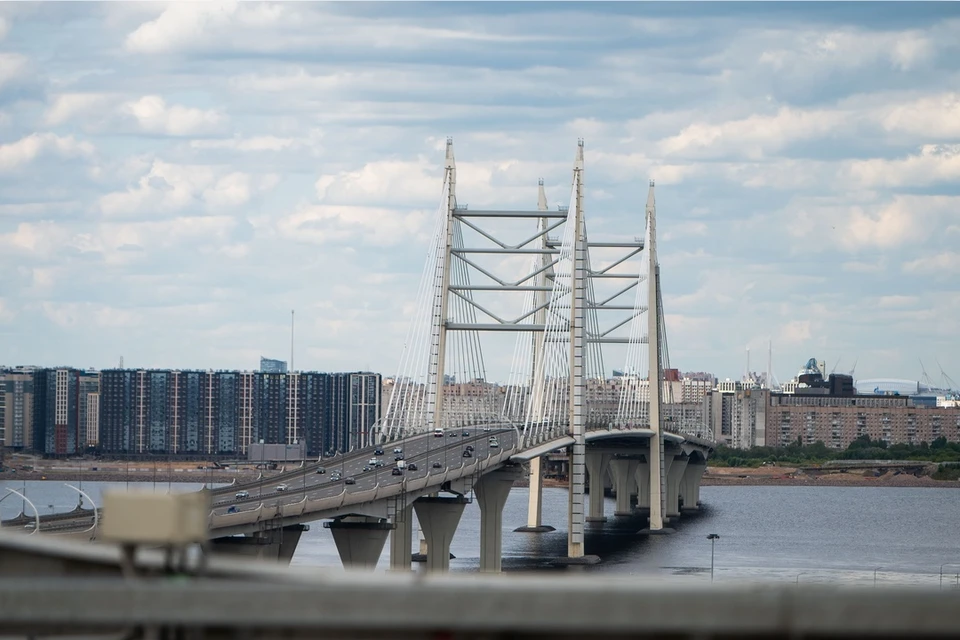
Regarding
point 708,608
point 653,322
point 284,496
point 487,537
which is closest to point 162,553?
point 708,608

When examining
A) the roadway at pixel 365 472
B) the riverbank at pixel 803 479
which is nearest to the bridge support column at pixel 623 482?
the roadway at pixel 365 472

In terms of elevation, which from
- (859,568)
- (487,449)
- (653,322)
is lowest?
(859,568)

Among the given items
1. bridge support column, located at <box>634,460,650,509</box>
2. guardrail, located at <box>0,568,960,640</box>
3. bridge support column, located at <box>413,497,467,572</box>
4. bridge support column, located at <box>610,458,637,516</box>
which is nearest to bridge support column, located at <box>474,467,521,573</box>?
bridge support column, located at <box>413,497,467,572</box>

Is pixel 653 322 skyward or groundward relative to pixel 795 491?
skyward

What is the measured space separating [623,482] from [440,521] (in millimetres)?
60663

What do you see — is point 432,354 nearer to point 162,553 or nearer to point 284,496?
point 284,496

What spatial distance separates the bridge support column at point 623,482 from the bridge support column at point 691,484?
23.3 ft

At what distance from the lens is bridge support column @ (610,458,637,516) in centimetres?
11650

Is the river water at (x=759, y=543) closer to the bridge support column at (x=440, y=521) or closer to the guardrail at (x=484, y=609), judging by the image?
the bridge support column at (x=440, y=521)

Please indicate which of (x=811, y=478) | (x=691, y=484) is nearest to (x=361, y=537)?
(x=691, y=484)

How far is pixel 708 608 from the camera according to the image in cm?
975

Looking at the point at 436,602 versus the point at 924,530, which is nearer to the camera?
the point at 436,602

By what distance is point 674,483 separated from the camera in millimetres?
116875

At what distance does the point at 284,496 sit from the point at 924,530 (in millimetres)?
60569
